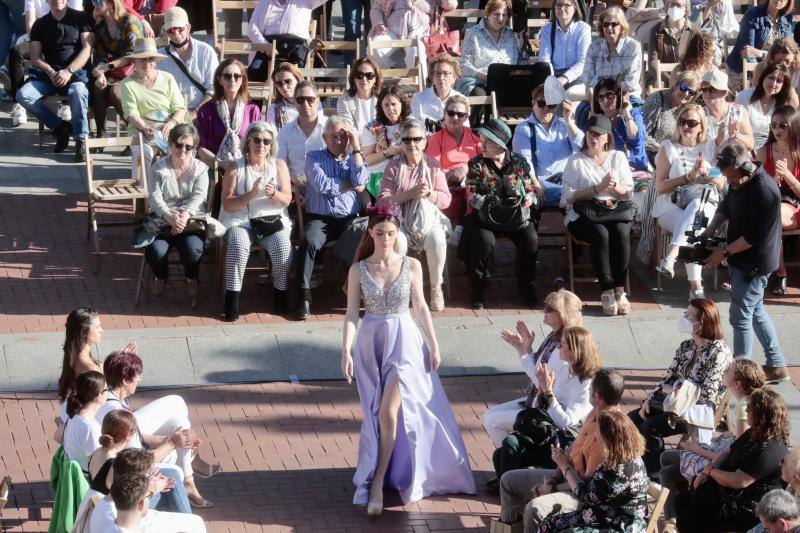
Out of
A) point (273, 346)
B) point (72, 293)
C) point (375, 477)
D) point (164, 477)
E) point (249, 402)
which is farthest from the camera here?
point (72, 293)

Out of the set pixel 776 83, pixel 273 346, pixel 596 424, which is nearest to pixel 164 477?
pixel 596 424

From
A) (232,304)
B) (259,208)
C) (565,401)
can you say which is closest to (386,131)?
(259,208)

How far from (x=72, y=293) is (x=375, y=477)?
4049mm

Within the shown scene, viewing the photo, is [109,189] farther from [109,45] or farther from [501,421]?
[501,421]

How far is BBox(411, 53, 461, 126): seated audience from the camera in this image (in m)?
12.8

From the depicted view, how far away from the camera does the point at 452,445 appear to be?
27.8ft

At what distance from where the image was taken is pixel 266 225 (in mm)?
11148

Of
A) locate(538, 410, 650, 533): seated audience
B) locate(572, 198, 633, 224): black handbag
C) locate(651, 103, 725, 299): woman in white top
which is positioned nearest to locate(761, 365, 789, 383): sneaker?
locate(651, 103, 725, 299): woman in white top

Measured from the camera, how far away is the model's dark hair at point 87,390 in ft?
24.7

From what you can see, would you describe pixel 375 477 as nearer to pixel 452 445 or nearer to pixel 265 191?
pixel 452 445

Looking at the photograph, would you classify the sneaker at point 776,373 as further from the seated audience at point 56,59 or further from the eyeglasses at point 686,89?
the seated audience at point 56,59

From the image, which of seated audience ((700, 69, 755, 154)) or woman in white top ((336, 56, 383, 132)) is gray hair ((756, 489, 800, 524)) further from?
woman in white top ((336, 56, 383, 132))

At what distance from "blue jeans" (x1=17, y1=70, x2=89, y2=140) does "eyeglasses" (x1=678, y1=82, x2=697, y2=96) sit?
5.79m

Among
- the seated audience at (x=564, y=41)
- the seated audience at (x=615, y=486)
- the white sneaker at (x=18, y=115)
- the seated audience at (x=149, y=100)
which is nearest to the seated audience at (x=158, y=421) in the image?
the seated audience at (x=615, y=486)
